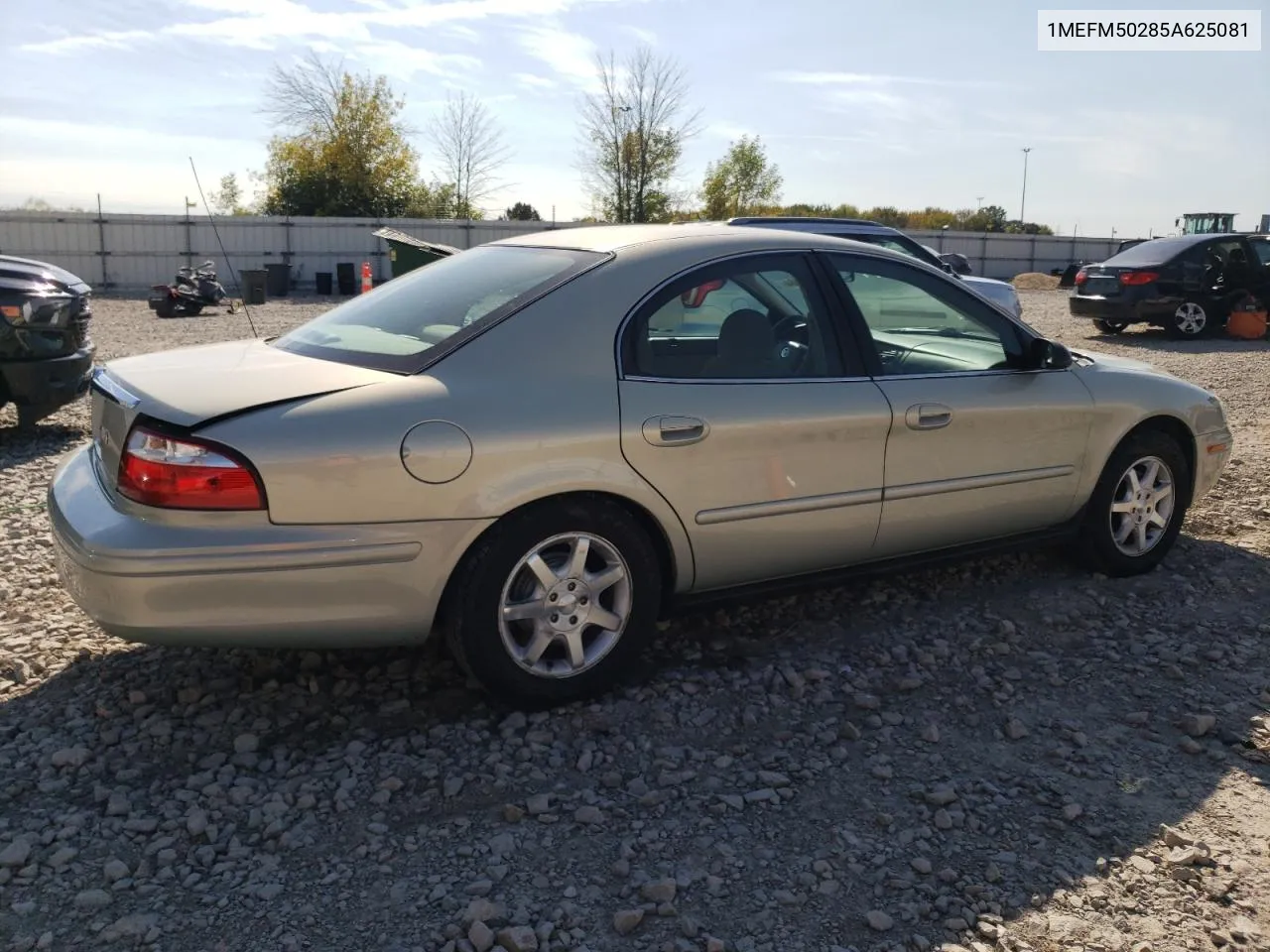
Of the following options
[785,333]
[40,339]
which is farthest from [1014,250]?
[785,333]

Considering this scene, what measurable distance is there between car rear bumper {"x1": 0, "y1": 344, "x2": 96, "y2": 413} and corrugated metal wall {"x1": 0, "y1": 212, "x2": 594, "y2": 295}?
2119 cm

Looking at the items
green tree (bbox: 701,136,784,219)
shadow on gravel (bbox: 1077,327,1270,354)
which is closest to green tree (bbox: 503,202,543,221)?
green tree (bbox: 701,136,784,219)

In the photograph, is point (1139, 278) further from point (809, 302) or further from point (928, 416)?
point (809, 302)

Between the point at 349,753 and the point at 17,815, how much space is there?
0.88m

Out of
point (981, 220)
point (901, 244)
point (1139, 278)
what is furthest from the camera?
point (981, 220)

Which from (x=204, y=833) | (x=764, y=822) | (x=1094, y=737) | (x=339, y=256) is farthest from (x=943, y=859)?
(x=339, y=256)

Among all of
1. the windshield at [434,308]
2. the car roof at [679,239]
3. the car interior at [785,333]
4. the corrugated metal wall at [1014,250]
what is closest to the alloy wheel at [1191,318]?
the car interior at [785,333]

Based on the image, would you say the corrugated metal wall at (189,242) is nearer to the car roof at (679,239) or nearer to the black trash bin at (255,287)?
the black trash bin at (255,287)

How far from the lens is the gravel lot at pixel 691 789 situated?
8.59 feet

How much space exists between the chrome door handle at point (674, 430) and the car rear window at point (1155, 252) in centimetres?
1453

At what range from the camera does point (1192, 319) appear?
16094mm

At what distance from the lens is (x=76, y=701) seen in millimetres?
3658

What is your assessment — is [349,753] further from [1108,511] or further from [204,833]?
[1108,511]

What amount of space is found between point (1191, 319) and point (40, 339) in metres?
15.1
